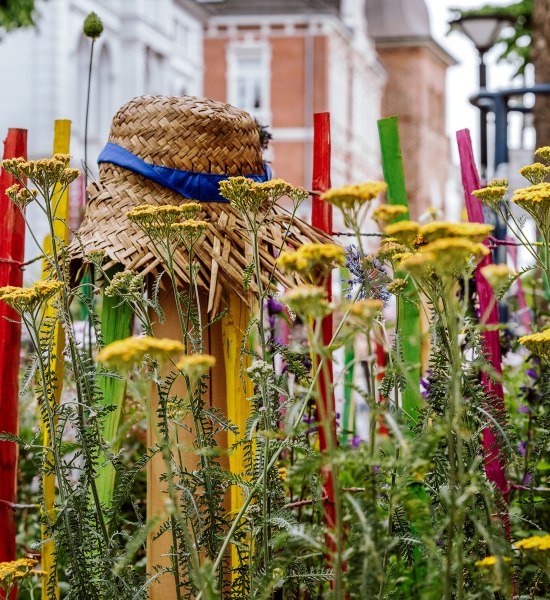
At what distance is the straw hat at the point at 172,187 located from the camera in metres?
2.87

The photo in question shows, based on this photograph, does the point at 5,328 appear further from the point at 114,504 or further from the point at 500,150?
the point at 500,150

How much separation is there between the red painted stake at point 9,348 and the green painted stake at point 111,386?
0.25 m

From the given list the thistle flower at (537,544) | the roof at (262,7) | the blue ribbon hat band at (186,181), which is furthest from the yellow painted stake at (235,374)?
the roof at (262,7)

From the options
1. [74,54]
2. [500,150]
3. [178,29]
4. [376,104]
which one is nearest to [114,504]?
[500,150]

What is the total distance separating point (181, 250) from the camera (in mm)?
2857

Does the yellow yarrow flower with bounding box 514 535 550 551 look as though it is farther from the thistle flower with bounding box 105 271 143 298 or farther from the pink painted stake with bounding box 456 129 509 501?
the pink painted stake with bounding box 456 129 509 501

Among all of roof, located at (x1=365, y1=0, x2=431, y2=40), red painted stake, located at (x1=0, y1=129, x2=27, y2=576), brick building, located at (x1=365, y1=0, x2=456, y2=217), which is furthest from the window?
red painted stake, located at (x1=0, y1=129, x2=27, y2=576)

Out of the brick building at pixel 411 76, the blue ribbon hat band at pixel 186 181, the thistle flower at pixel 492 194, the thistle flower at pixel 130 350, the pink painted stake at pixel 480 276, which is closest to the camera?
the thistle flower at pixel 130 350

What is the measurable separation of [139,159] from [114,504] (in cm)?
79

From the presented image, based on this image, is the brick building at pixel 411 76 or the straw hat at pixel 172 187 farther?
the brick building at pixel 411 76

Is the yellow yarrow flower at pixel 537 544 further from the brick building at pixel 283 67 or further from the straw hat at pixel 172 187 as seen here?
the brick building at pixel 283 67

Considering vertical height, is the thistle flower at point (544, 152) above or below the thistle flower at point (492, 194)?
above

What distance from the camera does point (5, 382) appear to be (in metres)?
3.40

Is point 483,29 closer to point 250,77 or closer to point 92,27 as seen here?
point 92,27
